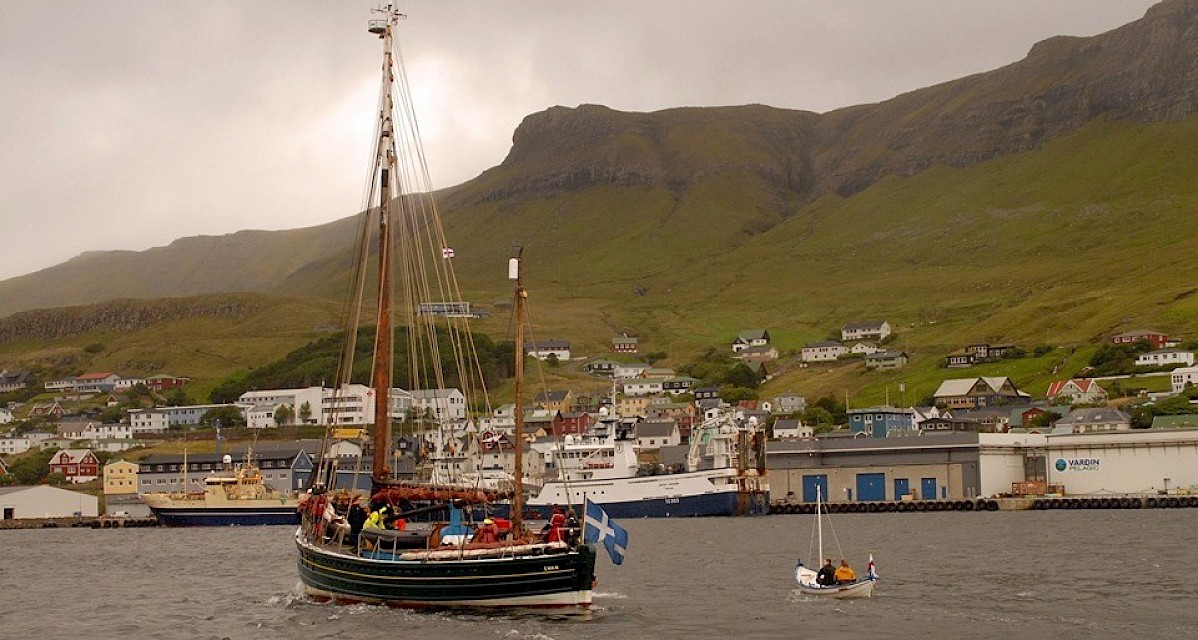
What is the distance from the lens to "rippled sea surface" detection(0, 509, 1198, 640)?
163ft

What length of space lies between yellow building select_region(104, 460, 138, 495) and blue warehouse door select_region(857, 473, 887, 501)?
3842 inches

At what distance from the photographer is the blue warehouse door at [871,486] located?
14812cm

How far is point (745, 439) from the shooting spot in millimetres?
142750

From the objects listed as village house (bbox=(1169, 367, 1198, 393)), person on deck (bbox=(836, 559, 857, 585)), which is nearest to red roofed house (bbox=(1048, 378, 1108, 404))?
village house (bbox=(1169, 367, 1198, 393))

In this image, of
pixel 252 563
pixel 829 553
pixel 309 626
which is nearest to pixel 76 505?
pixel 252 563

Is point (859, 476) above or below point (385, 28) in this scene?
below

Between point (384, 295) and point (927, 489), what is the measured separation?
306 feet

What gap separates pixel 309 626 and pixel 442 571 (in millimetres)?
5224

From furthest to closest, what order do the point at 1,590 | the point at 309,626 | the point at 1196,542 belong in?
the point at 1196,542 < the point at 1,590 < the point at 309,626

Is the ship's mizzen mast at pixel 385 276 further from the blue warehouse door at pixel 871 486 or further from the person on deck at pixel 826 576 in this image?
the blue warehouse door at pixel 871 486

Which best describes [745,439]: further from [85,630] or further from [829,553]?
[85,630]

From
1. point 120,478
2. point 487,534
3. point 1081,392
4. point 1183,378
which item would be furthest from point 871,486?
point 120,478

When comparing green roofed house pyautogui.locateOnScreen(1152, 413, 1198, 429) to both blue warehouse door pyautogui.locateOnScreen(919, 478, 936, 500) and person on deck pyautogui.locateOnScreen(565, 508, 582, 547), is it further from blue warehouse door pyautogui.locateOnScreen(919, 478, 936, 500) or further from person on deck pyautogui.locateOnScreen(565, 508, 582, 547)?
person on deck pyautogui.locateOnScreen(565, 508, 582, 547)

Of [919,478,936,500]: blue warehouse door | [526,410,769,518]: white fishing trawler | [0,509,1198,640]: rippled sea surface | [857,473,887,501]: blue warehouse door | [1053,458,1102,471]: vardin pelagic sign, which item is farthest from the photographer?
[857,473,887,501]: blue warehouse door
